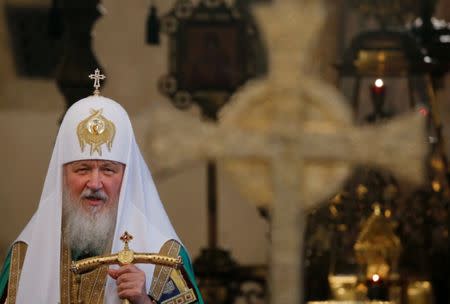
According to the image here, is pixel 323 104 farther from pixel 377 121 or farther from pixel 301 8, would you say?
pixel 377 121

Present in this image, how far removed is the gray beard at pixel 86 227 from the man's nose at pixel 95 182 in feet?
0.25

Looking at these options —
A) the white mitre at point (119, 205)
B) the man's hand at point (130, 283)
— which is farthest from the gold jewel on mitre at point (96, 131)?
the man's hand at point (130, 283)

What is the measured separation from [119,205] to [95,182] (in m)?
0.13

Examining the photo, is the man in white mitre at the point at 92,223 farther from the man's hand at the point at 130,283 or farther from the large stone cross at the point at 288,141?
the large stone cross at the point at 288,141

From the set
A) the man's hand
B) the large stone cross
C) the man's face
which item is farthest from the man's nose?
the large stone cross

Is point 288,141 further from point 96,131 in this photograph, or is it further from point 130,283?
point 130,283

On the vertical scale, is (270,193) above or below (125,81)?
below

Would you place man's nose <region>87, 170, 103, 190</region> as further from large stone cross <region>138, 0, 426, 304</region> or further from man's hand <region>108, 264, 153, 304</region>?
large stone cross <region>138, 0, 426, 304</region>

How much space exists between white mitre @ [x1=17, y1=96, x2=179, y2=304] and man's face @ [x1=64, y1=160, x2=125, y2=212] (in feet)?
0.07

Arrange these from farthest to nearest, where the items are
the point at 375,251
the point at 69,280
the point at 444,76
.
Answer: the point at 444,76, the point at 375,251, the point at 69,280

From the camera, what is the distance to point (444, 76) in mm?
12484

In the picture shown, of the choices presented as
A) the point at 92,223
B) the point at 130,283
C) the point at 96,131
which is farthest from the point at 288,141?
the point at 130,283

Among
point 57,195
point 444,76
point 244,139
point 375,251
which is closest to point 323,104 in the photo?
point 244,139

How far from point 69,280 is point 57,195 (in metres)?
0.29
